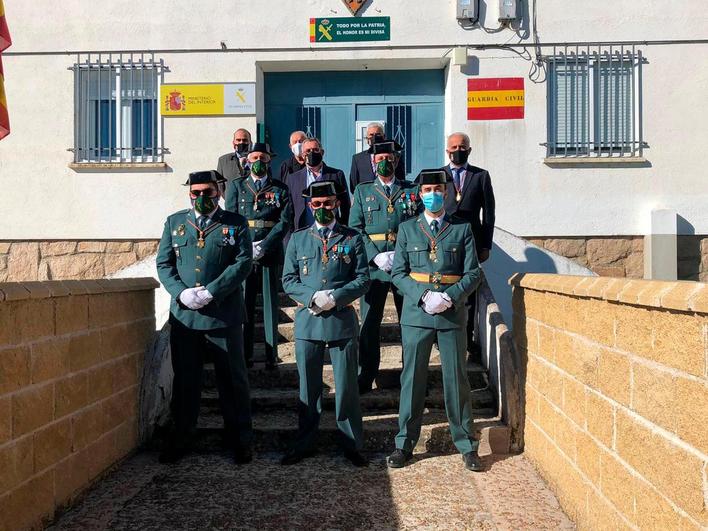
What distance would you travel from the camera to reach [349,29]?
9.73 m

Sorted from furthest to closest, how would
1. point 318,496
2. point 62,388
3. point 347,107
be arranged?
point 347,107 → point 318,496 → point 62,388

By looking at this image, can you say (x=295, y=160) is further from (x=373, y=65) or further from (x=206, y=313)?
(x=373, y=65)

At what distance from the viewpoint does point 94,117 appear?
9.92 metres

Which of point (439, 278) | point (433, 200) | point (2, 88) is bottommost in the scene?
point (439, 278)

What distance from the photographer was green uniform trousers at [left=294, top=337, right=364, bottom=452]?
5.54 m

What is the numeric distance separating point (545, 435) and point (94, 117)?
23.0 ft

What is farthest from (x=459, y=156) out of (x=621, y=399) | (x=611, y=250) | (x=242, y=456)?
(x=611, y=250)

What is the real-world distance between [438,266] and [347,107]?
515 cm

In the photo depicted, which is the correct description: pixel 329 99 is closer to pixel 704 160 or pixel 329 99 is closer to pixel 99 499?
pixel 704 160

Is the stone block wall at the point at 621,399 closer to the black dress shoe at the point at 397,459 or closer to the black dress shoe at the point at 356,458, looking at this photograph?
the black dress shoe at the point at 397,459

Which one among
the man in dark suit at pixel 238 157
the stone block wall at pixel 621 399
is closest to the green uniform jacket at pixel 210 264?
the man in dark suit at pixel 238 157

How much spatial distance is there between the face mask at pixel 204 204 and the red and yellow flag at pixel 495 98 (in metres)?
4.66

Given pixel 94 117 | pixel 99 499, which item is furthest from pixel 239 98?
pixel 99 499

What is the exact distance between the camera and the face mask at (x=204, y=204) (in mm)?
5723
